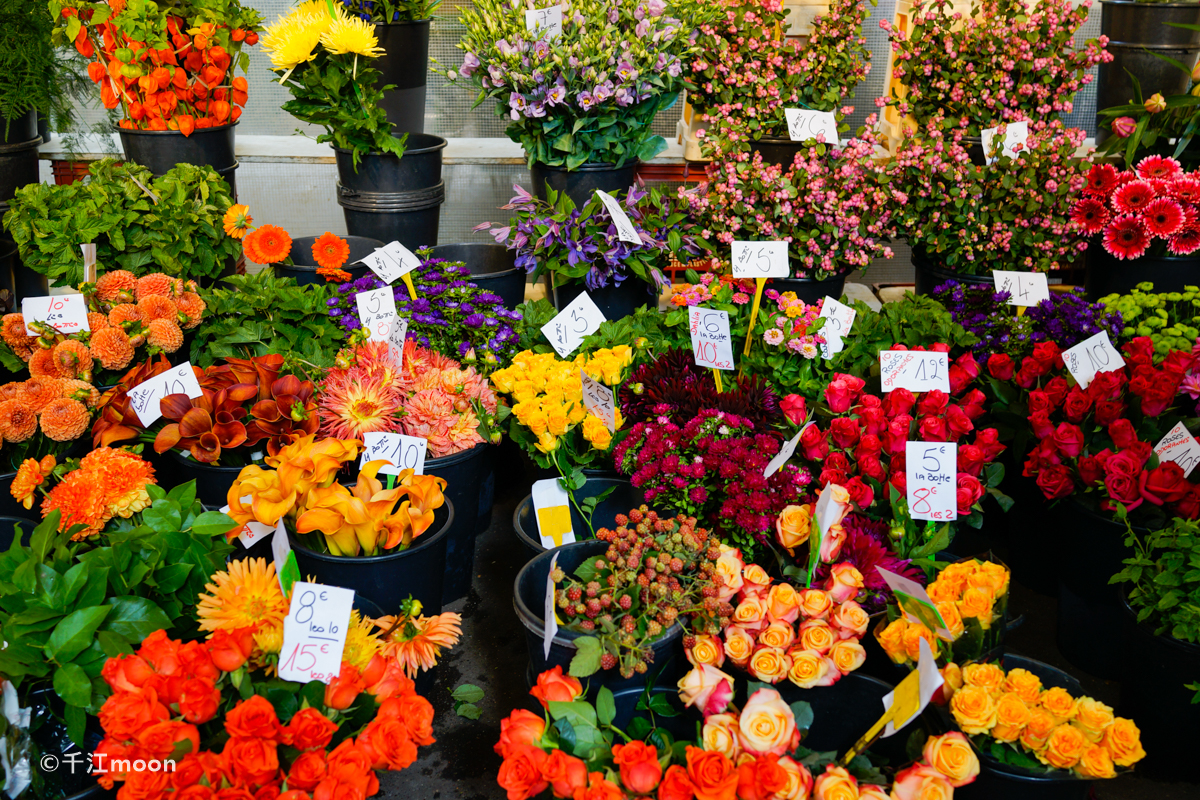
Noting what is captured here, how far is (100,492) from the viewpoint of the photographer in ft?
4.47

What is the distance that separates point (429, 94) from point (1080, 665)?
11.0 feet

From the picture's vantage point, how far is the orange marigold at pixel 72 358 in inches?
70.4

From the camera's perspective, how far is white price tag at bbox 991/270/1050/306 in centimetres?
229

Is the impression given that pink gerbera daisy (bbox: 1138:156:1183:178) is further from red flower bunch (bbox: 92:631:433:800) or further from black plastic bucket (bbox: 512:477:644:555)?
red flower bunch (bbox: 92:631:433:800)

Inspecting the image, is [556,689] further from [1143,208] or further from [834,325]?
[1143,208]

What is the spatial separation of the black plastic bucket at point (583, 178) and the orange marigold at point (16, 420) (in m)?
1.46

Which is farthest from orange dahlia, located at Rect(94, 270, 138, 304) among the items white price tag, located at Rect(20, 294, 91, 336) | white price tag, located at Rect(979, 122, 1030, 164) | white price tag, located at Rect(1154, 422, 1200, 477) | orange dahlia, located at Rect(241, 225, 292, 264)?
white price tag, located at Rect(979, 122, 1030, 164)

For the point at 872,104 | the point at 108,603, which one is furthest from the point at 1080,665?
the point at 872,104

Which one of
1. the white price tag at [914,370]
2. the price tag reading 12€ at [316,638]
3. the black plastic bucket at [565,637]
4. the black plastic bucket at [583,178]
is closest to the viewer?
the price tag reading 12€ at [316,638]

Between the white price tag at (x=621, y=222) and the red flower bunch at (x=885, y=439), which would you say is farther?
the white price tag at (x=621, y=222)

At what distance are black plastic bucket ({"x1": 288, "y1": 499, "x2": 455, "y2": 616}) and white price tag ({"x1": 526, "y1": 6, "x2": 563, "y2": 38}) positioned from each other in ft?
4.93

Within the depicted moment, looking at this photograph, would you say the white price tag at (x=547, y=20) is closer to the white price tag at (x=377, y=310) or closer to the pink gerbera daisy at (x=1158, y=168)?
the white price tag at (x=377, y=310)

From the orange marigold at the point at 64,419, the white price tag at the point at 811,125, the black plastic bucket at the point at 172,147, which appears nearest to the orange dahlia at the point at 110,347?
the orange marigold at the point at 64,419

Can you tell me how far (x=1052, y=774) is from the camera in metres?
1.07
